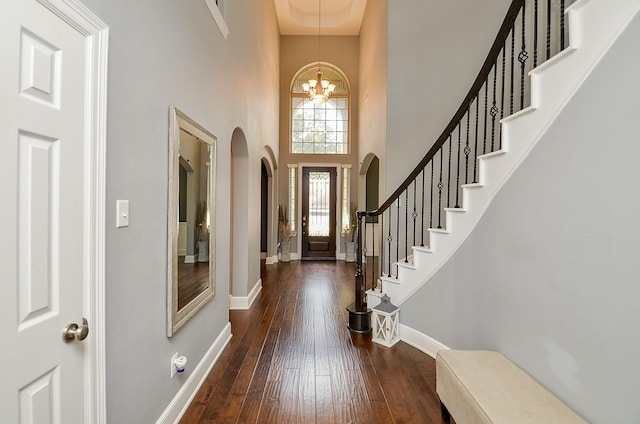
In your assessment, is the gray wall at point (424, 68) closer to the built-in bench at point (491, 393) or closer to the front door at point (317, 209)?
the built-in bench at point (491, 393)

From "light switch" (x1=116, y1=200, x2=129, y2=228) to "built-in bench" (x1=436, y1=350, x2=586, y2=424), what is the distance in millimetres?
1911

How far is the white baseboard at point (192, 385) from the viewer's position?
6.16 ft

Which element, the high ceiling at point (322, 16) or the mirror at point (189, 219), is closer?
the mirror at point (189, 219)

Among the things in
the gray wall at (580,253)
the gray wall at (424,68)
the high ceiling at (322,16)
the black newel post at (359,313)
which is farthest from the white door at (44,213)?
the high ceiling at (322,16)

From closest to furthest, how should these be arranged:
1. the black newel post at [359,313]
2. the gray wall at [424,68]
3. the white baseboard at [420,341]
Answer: the white baseboard at [420,341]
the black newel post at [359,313]
the gray wall at [424,68]

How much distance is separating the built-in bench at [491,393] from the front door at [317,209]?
19.5 ft

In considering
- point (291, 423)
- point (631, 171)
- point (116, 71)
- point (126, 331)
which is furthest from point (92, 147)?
point (631, 171)

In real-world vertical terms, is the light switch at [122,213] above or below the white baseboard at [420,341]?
above

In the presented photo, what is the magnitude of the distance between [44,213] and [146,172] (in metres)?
0.64

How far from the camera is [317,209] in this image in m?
7.91

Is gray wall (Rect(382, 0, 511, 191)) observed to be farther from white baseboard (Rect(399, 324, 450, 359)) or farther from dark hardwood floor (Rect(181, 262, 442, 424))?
dark hardwood floor (Rect(181, 262, 442, 424))

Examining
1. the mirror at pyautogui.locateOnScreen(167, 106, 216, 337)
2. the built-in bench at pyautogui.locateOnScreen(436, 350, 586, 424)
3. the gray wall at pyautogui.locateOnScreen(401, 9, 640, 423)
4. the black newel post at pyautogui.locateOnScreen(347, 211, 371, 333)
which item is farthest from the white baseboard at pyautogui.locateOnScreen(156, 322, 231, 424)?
the gray wall at pyautogui.locateOnScreen(401, 9, 640, 423)

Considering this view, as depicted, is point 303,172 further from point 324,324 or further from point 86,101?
point 86,101

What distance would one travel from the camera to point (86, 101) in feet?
3.91
